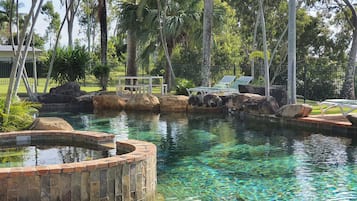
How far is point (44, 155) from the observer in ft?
19.7

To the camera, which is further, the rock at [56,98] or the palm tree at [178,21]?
the palm tree at [178,21]

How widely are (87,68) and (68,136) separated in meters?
12.1

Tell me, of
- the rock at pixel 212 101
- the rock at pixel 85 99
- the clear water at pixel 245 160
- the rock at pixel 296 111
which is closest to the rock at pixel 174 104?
the rock at pixel 212 101

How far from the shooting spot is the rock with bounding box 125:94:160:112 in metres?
14.7

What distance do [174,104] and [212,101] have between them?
1312 mm

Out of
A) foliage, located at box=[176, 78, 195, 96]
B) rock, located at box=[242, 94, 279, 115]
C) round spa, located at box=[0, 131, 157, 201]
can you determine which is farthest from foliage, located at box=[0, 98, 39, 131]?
foliage, located at box=[176, 78, 195, 96]

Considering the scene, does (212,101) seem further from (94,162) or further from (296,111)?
(94,162)

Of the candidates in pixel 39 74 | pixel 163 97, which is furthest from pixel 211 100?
pixel 39 74

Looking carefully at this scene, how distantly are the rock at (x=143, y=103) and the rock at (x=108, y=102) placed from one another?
0.83 feet

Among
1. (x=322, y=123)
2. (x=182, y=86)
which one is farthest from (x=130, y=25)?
(x=322, y=123)

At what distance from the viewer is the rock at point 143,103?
14.7 meters

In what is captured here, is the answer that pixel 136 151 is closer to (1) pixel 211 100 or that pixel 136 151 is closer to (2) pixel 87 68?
(1) pixel 211 100

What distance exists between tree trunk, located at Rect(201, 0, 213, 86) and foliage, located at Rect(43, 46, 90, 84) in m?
4.92

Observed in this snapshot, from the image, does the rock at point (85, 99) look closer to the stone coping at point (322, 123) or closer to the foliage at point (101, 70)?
the foliage at point (101, 70)
